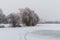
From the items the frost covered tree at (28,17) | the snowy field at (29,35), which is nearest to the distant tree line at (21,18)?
the frost covered tree at (28,17)

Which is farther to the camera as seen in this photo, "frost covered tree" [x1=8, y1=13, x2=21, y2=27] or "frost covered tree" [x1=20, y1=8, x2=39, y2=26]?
"frost covered tree" [x1=20, y1=8, x2=39, y2=26]

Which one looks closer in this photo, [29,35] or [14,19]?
[29,35]

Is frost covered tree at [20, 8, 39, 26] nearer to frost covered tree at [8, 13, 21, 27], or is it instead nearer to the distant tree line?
the distant tree line

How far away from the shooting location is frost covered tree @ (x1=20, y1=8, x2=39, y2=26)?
231 inches

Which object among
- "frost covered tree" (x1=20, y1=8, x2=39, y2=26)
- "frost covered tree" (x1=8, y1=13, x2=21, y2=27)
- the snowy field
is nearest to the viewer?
the snowy field

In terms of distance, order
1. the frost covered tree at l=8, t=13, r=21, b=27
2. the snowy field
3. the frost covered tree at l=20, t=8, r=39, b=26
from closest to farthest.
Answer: the snowy field, the frost covered tree at l=8, t=13, r=21, b=27, the frost covered tree at l=20, t=8, r=39, b=26

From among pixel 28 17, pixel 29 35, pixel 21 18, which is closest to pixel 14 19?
pixel 21 18

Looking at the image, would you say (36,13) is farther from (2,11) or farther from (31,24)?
(2,11)

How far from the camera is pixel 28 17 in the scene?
5883 mm

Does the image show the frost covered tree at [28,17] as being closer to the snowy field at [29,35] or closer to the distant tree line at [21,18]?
the distant tree line at [21,18]

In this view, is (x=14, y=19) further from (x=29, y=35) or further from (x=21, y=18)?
(x=29, y=35)

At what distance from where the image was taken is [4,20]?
5961 mm

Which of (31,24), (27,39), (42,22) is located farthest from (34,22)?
(27,39)

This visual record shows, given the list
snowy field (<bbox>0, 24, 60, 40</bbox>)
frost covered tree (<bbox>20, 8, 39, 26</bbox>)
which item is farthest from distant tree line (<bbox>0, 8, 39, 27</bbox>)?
snowy field (<bbox>0, 24, 60, 40</bbox>)
